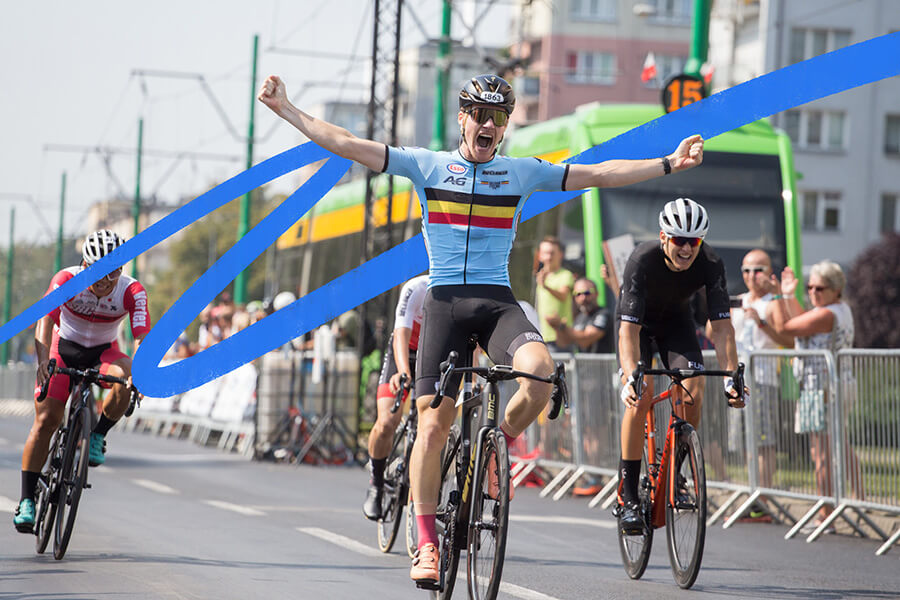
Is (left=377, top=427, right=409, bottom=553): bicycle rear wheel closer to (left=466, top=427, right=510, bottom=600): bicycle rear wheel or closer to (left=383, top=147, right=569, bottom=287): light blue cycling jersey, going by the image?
(left=466, top=427, right=510, bottom=600): bicycle rear wheel

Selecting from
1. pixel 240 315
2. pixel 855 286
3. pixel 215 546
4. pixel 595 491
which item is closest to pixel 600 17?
pixel 855 286

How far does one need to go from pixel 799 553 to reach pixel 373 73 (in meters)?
10.6

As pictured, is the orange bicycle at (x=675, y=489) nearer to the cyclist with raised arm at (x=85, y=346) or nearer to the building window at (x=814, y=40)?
the cyclist with raised arm at (x=85, y=346)

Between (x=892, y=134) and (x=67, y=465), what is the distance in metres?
56.4

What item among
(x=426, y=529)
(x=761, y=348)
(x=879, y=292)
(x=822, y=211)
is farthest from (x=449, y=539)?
Answer: (x=822, y=211)

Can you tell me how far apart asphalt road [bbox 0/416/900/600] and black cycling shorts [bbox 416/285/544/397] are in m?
1.29

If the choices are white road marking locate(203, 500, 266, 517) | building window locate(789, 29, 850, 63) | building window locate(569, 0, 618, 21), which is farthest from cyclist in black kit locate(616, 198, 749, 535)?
building window locate(569, 0, 618, 21)

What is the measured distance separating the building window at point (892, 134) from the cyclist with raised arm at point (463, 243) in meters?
57.2

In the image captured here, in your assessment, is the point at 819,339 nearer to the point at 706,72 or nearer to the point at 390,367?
the point at 390,367

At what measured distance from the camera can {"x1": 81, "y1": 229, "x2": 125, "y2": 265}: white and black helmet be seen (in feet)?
29.2

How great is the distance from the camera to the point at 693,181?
18.8 m

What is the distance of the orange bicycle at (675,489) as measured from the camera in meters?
7.95

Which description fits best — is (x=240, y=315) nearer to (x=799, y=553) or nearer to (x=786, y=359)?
(x=786, y=359)

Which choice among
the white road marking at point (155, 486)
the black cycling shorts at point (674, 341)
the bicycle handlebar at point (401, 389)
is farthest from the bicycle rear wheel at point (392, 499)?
the white road marking at point (155, 486)
